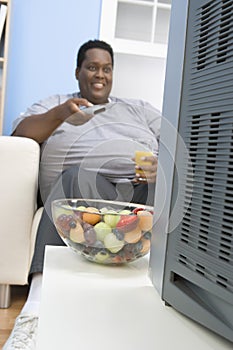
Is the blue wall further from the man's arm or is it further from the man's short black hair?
the man's arm

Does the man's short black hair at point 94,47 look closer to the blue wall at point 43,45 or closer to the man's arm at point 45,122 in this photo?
the blue wall at point 43,45

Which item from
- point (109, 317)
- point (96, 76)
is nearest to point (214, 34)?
point (109, 317)

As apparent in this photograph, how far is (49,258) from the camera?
2.70 feet

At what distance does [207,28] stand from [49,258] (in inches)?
18.1

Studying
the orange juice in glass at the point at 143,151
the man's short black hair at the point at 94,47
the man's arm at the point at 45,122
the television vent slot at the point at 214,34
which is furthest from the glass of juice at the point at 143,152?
the television vent slot at the point at 214,34

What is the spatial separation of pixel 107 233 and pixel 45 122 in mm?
1166

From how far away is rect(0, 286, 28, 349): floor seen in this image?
1.44 m

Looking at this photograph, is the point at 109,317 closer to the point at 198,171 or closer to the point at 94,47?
the point at 198,171

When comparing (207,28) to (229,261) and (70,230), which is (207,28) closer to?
(229,261)

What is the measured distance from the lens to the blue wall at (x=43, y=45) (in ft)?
9.02

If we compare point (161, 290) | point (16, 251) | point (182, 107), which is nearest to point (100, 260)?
point (161, 290)

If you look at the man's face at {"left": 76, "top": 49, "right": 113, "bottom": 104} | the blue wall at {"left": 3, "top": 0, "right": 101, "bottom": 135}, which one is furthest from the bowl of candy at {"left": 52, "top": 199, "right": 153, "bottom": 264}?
the blue wall at {"left": 3, "top": 0, "right": 101, "bottom": 135}

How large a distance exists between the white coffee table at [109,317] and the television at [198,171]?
19 mm

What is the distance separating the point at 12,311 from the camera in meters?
1.66
